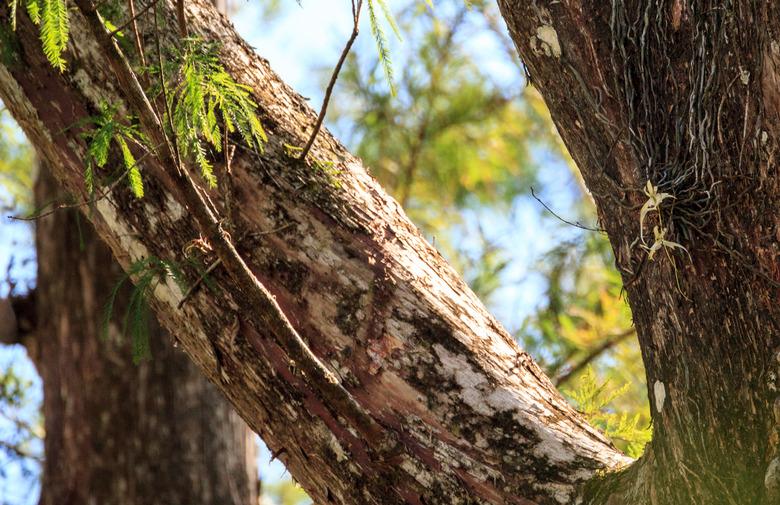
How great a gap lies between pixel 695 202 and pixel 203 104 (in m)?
0.90

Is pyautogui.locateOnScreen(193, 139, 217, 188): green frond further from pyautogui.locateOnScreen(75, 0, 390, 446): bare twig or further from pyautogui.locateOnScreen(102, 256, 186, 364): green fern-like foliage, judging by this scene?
pyautogui.locateOnScreen(102, 256, 186, 364): green fern-like foliage

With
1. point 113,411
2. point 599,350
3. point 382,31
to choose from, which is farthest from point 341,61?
point 113,411

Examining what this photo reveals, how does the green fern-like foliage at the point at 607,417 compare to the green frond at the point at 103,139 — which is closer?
the green frond at the point at 103,139

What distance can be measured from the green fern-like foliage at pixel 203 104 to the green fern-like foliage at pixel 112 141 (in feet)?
0.34

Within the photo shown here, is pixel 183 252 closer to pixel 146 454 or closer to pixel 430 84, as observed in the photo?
pixel 146 454

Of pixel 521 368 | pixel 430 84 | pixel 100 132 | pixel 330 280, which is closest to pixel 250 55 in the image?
pixel 100 132

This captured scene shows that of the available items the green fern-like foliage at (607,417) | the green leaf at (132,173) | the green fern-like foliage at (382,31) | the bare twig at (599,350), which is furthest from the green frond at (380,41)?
the bare twig at (599,350)

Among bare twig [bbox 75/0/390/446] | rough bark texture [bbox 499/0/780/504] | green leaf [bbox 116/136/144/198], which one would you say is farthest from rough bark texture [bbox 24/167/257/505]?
rough bark texture [bbox 499/0/780/504]

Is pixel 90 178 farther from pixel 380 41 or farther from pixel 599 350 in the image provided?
pixel 599 350

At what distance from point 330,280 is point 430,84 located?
11.8 ft

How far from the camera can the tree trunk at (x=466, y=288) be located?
5.15ft

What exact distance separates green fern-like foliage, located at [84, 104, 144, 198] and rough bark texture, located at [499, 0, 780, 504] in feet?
2.81

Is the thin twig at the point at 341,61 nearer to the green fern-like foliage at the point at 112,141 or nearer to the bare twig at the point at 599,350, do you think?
the green fern-like foliage at the point at 112,141

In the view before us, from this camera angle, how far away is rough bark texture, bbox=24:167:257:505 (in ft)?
12.8
